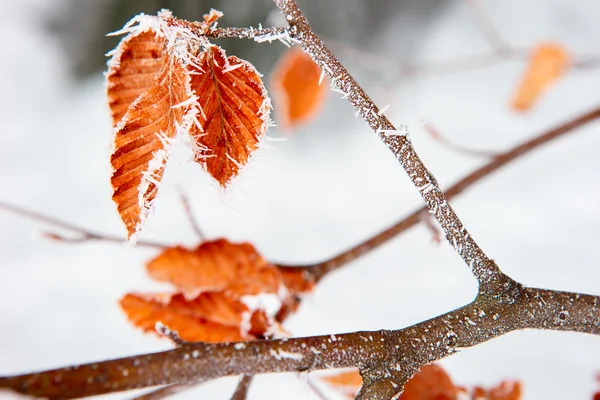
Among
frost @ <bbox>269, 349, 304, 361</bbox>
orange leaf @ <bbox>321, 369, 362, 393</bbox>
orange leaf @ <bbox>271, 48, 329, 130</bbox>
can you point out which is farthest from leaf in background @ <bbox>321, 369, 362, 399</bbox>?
orange leaf @ <bbox>271, 48, 329, 130</bbox>

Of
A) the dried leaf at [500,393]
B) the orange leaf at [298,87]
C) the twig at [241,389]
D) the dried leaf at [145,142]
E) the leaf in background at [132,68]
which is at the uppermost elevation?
the orange leaf at [298,87]

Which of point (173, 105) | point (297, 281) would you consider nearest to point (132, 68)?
point (173, 105)

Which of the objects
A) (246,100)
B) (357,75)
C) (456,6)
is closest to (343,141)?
(357,75)

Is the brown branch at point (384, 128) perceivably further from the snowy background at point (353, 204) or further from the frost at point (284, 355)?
the snowy background at point (353, 204)

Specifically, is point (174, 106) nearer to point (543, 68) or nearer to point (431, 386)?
point (431, 386)

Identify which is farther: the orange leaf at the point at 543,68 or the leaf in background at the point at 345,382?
the orange leaf at the point at 543,68

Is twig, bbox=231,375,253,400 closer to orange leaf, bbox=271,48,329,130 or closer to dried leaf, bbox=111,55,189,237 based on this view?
dried leaf, bbox=111,55,189,237

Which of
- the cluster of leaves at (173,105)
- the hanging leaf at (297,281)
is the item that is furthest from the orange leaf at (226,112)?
the hanging leaf at (297,281)

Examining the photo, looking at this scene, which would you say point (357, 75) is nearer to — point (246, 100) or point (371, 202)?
point (371, 202)
